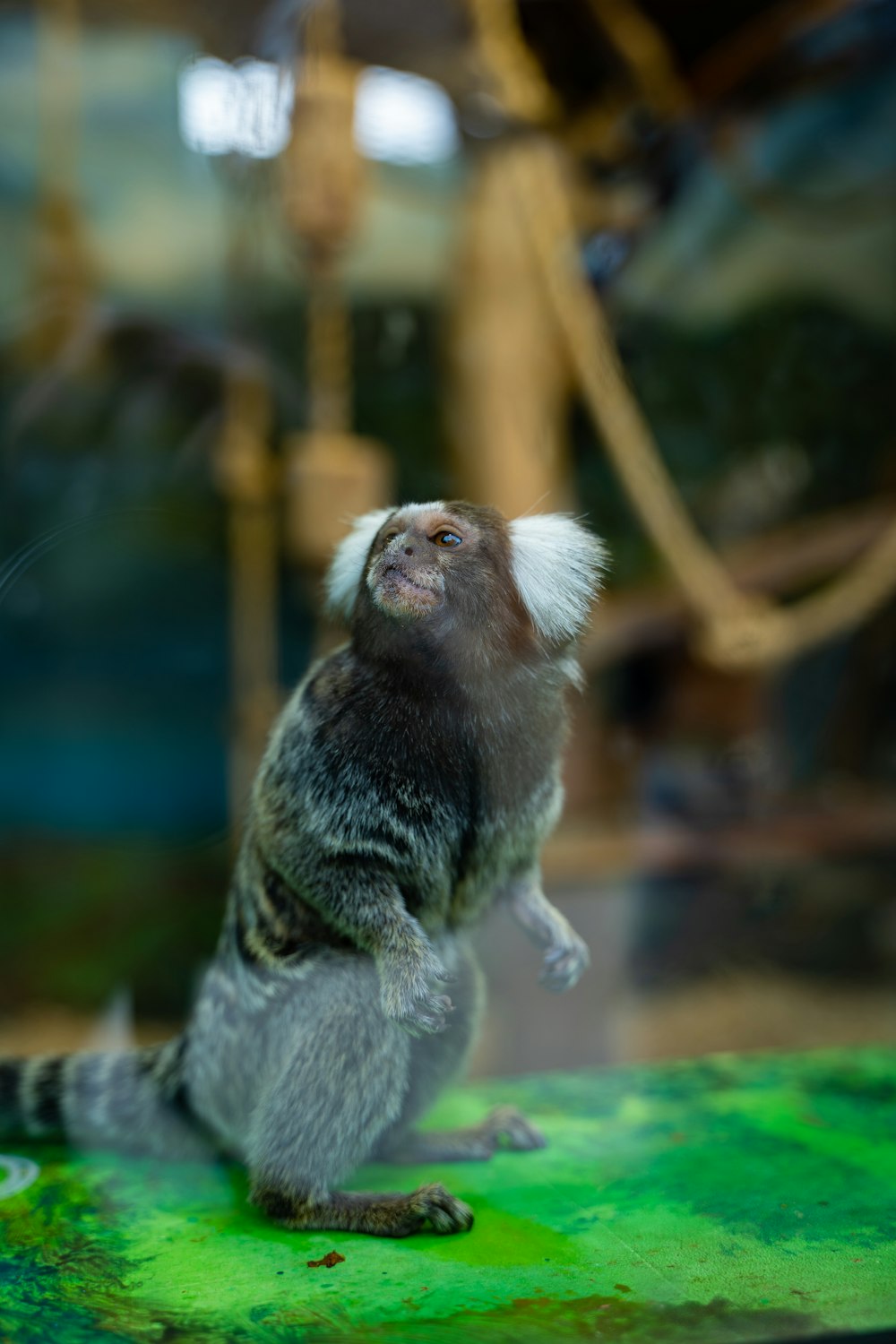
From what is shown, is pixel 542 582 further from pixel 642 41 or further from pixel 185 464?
pixel 642 41

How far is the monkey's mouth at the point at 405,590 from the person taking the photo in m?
1.31

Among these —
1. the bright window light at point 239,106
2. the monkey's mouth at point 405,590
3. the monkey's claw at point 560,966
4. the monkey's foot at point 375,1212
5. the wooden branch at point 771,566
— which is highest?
the bright window light at point 239,106

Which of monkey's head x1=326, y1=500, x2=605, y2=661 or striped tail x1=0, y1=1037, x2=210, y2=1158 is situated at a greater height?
monkey's head x1=326, y1=500, x2=605, y2=661

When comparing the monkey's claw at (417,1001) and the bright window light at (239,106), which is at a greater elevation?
the bright window light at (239,106)

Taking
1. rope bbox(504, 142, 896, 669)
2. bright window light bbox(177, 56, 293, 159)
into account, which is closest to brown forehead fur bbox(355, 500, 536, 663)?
bright window light bbox(177, 56, 293, 159)

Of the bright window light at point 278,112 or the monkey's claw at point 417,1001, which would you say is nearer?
the monkey's claw at point 417,1001

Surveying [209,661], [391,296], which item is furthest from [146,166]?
[209,661]

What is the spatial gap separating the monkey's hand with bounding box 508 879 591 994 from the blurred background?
0.61 m

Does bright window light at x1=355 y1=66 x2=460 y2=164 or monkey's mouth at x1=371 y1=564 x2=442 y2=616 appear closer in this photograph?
monkey's mouth at x1=371 y1=564 x2=442 y2=616

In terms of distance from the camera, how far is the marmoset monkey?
1347mm

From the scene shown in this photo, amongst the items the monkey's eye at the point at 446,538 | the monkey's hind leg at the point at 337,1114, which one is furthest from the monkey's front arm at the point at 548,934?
the monkey's eye at the point at 446,538

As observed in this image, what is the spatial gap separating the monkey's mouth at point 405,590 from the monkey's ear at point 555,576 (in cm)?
13

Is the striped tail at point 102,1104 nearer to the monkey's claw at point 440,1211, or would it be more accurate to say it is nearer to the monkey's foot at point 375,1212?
the monkey's foot at point 375,1212

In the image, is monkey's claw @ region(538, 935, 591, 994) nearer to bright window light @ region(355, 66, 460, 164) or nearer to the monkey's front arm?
the monkey's front arm
